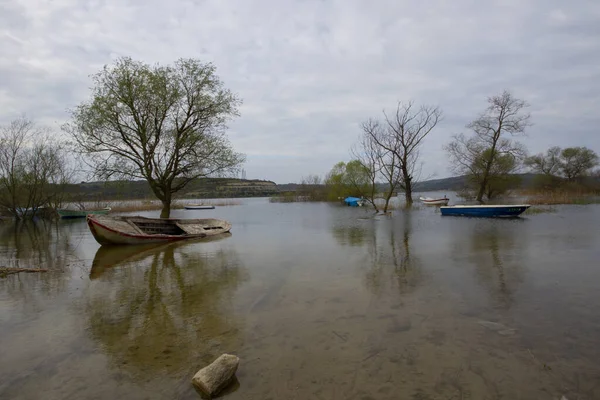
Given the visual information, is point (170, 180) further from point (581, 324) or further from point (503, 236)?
point (581, 324)

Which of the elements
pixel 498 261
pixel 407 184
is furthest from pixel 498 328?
pixel 407 184

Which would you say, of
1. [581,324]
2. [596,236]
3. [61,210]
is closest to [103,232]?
[581,324]

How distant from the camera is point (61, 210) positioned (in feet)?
106

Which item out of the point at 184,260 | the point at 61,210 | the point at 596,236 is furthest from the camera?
the point at 61,210

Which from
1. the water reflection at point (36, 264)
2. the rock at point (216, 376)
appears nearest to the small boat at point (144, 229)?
the water reflection at point (36, 264)

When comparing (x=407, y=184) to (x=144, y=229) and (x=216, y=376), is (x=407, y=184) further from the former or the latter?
(x=216, y=376)

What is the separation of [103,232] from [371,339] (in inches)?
489

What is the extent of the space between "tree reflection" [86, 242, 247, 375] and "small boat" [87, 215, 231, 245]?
131 inches

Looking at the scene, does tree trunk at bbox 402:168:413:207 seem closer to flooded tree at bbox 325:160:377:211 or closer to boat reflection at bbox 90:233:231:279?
flooded tree at bbox 325:160:377:211

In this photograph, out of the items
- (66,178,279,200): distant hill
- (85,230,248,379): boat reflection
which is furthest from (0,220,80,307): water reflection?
(66,178,279,200): distant hill

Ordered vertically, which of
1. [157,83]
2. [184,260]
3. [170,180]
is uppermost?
[157,83]

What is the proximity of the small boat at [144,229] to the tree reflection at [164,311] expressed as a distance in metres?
3.33

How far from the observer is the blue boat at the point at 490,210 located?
20572mm

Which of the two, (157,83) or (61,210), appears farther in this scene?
(61,210)
